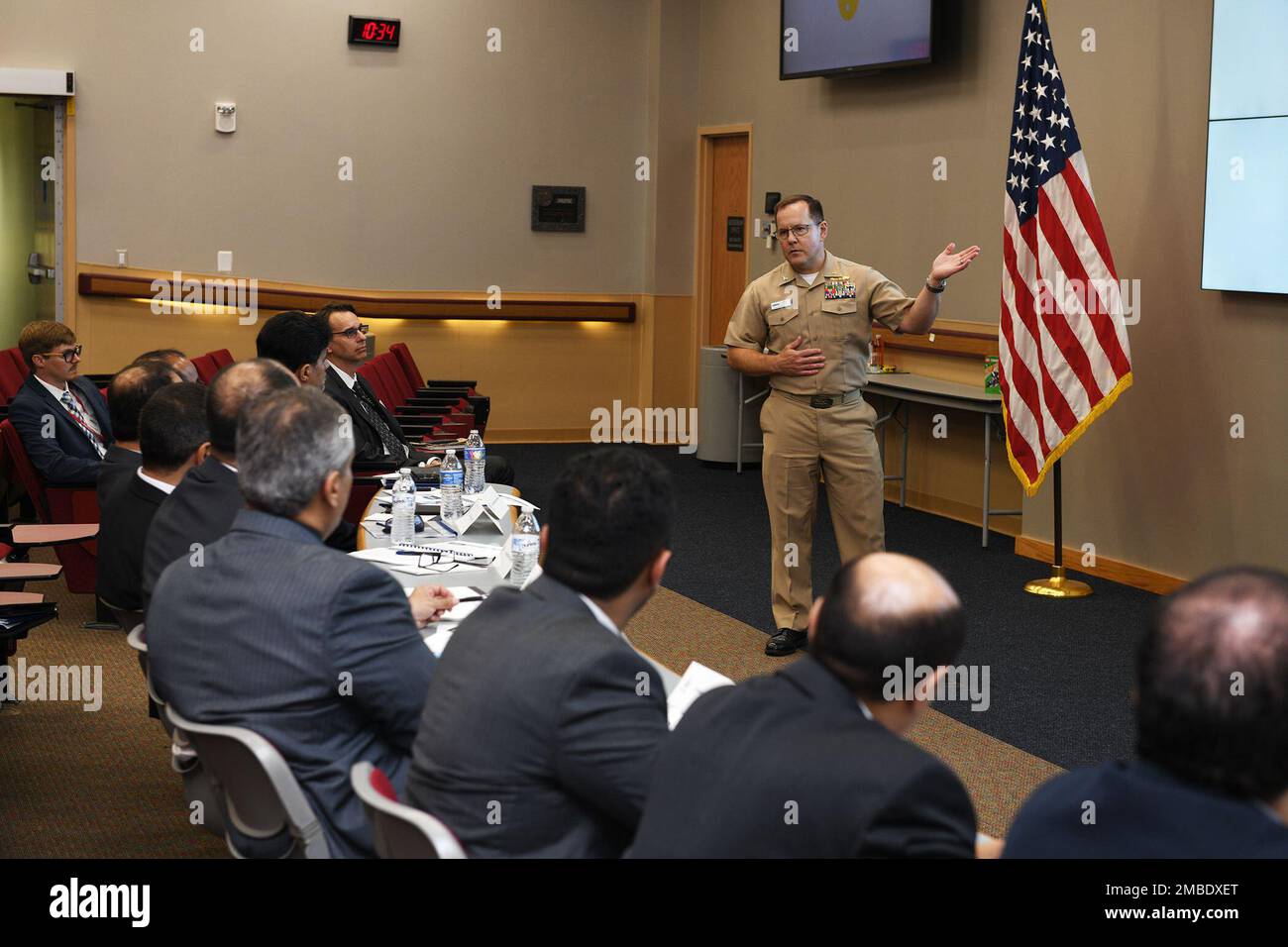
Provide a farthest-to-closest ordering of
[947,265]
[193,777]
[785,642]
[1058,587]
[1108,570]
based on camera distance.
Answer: [1108,570] < [1058,587] < [785,642] < [947,265] < [193,777]

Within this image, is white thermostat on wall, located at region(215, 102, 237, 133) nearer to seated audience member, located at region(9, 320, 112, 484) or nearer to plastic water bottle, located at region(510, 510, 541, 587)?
seated audience member, located at region(9, 320, 112, 484)

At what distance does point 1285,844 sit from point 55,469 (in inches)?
216

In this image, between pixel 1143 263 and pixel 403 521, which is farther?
pixel 1143 263

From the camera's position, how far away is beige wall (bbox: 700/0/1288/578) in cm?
596

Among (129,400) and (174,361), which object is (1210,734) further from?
(174,361)

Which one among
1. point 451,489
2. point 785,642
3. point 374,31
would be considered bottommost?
point 785,642

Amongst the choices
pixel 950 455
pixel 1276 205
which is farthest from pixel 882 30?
pixel 1276 205

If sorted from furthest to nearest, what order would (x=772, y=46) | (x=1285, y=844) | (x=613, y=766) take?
(x=772, y=46)
(x=613, y=766)
(x=1285, y=844)

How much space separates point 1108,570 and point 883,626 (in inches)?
215

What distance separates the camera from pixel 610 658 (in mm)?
1896

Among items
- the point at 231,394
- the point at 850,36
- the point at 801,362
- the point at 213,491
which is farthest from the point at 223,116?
the point at 213,491

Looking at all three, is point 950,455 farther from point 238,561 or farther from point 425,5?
point 238,561

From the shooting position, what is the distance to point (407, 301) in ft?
34.7

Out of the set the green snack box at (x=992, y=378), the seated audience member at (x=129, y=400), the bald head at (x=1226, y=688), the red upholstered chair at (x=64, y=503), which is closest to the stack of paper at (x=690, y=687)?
the bald head at (x=1226, y=688)
